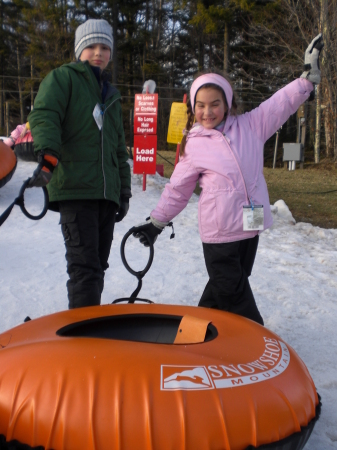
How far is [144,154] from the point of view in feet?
22.8

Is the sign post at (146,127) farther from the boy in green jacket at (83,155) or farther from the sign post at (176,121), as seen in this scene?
the boy in green jacket at (83,155)

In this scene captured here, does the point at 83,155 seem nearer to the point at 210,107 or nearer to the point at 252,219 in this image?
the point at 210,107

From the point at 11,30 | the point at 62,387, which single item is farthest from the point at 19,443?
→ the point at 11,30

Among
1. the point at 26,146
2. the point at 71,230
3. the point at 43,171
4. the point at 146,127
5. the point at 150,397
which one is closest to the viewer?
the point at 150,397

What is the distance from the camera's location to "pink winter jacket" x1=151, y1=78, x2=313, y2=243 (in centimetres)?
212

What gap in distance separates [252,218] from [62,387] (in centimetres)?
120

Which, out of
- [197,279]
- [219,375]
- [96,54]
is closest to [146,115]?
[197,279]

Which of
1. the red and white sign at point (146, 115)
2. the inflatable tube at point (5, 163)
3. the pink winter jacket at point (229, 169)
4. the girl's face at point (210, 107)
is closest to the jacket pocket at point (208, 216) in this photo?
the pink winter jacket at point (229, 169)

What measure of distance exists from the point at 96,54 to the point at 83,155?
0.54 metres

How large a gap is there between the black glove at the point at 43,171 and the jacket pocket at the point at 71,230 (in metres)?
0.29

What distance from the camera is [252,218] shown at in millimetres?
2096

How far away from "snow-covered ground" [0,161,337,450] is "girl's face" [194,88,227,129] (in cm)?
135

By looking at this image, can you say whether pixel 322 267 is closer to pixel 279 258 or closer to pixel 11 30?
pixel 279 258

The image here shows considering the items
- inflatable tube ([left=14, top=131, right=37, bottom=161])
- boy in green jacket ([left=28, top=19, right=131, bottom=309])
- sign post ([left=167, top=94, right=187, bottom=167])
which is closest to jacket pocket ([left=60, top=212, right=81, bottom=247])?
boy in green jacket ([left=28, top=19, right=131, bottom=309])
